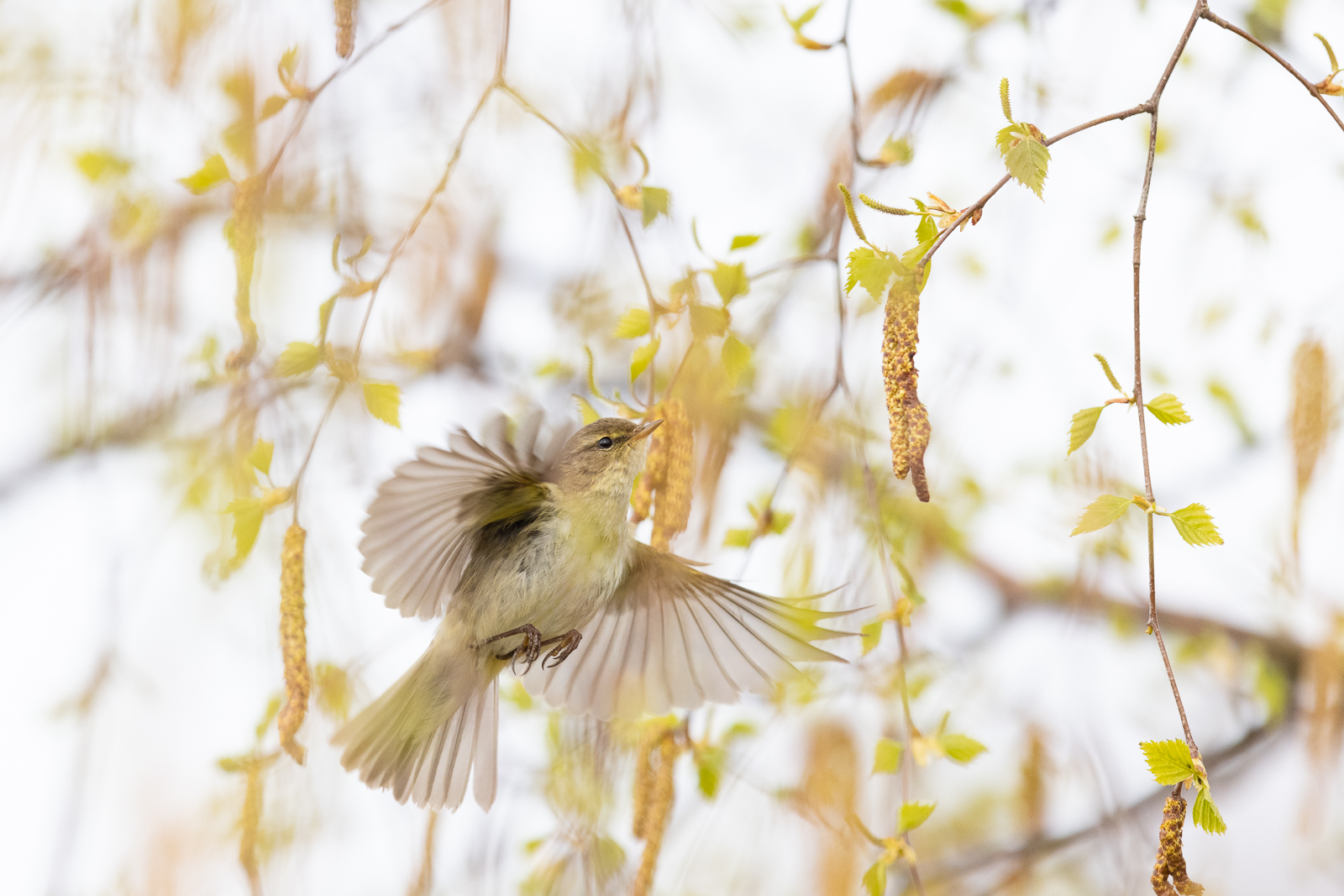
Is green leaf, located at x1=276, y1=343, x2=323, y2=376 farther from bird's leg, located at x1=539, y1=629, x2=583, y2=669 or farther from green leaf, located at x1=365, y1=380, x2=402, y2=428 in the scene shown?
bird's leg, located at x1=539, y1=629, x2=583, y2=669

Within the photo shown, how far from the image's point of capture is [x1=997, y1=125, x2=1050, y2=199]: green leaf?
0.92 m

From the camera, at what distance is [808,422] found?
1.43 m

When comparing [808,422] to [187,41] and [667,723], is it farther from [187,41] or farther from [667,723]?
[187,41]

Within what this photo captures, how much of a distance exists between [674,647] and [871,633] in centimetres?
32

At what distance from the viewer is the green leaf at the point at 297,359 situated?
1.25 metres

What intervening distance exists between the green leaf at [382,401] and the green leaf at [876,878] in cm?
87

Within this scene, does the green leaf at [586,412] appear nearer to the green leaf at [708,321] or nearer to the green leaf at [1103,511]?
the green leaf at [708,321]

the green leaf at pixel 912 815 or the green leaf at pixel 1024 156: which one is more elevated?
the green leaf at pixel 1024 156

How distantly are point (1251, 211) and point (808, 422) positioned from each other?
164cm

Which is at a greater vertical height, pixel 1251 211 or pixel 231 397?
pixel 1251 211

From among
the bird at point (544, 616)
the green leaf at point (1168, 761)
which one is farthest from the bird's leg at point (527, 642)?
the green leaf at point (1168, 761)

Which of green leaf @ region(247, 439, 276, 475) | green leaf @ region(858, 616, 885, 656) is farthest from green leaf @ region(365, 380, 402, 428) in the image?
green leaf @ region(858, 616, 885, 656)

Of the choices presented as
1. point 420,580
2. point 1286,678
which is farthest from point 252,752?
point 1286,678

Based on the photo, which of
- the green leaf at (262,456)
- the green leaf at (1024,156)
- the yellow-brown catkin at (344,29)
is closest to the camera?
the green leaf at (1024,156)
